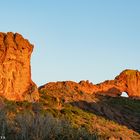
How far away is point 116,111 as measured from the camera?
90750 millimetres

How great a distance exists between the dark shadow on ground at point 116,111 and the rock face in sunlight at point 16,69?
53.0ft

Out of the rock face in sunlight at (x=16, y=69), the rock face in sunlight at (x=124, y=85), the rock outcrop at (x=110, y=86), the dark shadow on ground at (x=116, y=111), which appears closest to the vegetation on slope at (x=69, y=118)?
the dark shadow on ground at (x=116, y=111)

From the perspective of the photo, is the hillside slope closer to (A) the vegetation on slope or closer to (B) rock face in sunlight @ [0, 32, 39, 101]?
(A) the vegetation on slope

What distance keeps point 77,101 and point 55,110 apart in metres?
19.5

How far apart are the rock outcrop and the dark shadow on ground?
4568 millimetres

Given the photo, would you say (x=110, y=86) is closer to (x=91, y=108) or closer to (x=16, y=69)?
(x=91, y=108)

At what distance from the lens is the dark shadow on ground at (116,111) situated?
83.3 metres

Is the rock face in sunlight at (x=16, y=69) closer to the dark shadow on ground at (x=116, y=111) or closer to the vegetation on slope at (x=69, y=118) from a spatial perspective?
the vegetation on slope at (x=69, y=118)

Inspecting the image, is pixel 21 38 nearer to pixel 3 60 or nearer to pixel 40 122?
pixel 3 60

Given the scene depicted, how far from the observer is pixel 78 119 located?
69.8 meters

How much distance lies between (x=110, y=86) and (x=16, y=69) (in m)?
50.4

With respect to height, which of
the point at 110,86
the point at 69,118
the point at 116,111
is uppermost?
the point at 110,86

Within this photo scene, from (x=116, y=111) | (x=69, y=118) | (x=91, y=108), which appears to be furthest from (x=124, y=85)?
(x=69, y=118)

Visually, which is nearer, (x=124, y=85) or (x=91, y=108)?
(x=91, y=108)
